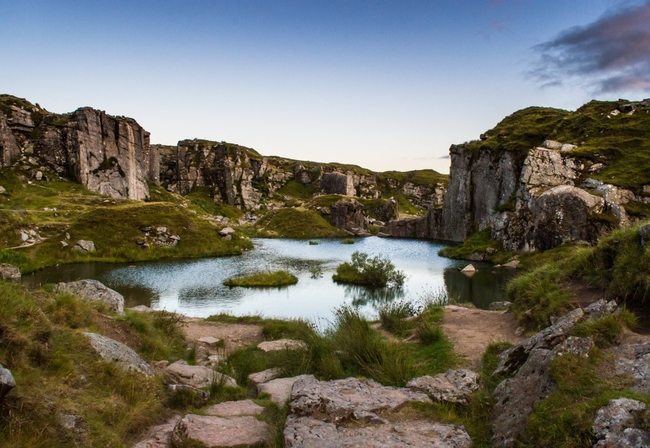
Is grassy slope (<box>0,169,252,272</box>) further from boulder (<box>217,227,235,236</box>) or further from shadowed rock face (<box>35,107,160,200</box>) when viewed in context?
shadowed rock face (<box>35,107,160,200</box>)

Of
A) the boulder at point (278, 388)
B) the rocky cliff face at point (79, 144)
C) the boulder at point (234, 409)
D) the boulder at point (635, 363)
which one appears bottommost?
the boulder at point (278, 388)

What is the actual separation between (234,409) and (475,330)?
28.6 ft

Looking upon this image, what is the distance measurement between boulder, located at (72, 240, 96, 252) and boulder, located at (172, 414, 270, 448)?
49.6m

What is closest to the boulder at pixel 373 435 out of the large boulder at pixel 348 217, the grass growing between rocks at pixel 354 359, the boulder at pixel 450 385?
the boulder at pixel 450 385

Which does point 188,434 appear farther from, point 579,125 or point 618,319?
point 579,125

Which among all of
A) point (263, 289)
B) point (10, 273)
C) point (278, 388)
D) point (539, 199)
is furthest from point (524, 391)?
point (539, 199)

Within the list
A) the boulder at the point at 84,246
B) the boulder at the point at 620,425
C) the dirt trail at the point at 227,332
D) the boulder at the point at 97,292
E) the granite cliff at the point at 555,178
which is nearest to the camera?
the boulder at the point at 620,425

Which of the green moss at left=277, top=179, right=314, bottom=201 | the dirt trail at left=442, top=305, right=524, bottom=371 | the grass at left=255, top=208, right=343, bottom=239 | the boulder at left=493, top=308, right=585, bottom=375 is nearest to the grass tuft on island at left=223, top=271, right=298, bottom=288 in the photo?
the dirt trail at left=442, top=305, right=524, bottom=371

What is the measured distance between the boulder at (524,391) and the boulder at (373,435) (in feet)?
2.16

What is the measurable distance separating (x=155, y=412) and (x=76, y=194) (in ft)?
244

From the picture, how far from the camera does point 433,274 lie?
43.8 m

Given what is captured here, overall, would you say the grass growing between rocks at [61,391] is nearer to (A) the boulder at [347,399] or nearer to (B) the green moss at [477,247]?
(A) the boulder at [347,399]

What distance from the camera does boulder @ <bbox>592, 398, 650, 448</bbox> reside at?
4988 mm

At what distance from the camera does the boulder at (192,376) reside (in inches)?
386
